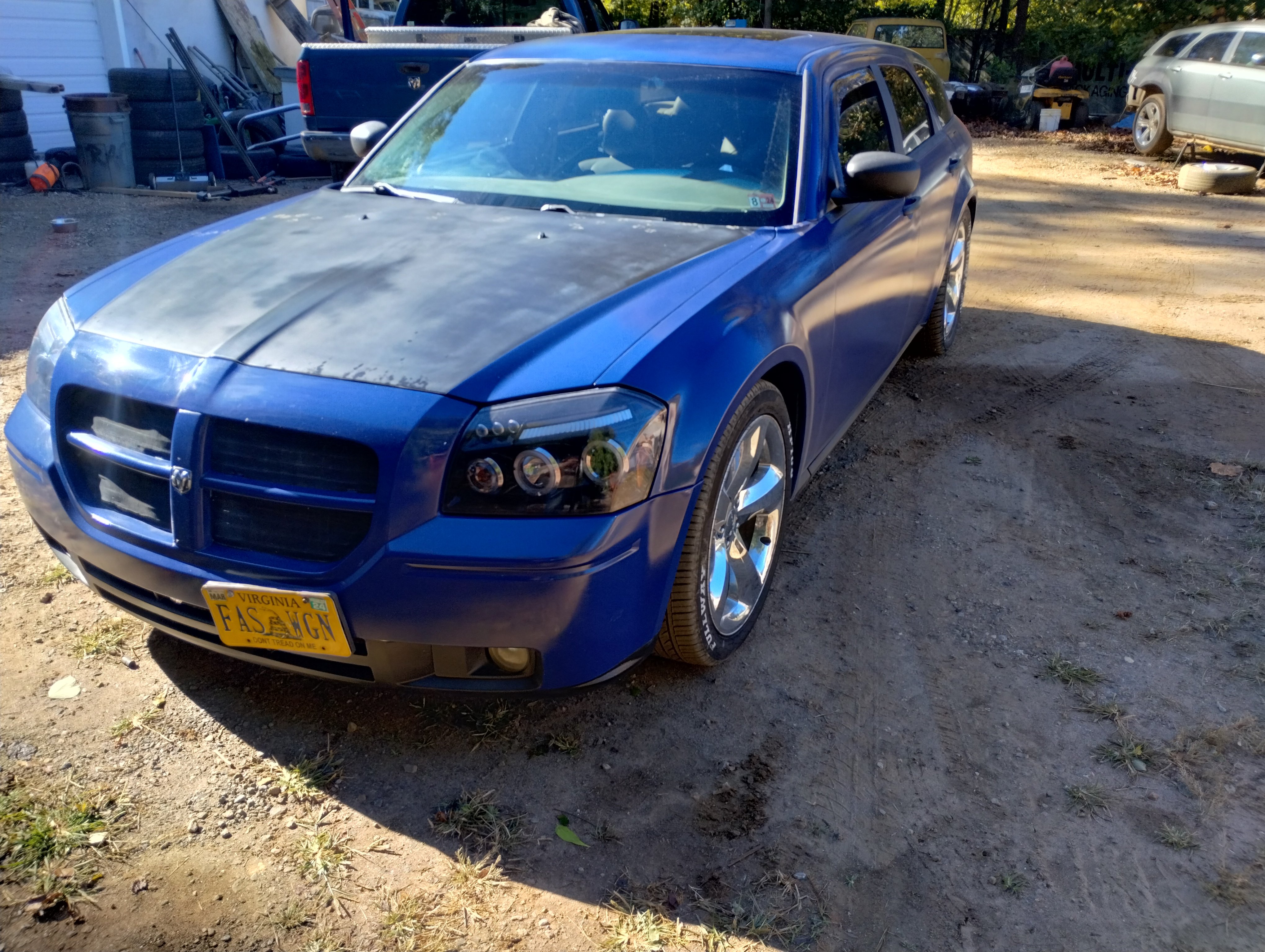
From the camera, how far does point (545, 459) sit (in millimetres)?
2326

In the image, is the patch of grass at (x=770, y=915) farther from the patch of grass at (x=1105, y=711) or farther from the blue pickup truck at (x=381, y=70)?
the blue pickup truck at (x=381, y=70)

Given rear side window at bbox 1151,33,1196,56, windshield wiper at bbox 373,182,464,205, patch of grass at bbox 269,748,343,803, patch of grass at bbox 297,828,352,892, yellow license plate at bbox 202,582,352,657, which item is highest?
rear side window at bbox 1151,33,1196,56

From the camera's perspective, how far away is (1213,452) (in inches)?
195

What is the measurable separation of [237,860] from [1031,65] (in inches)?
1052

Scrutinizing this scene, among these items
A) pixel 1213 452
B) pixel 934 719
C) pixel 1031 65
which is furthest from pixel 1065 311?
pixel 1031 65

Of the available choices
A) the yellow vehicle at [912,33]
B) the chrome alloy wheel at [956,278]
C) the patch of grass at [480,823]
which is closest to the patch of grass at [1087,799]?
the patch of grass at [480,823]

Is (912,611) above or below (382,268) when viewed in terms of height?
below

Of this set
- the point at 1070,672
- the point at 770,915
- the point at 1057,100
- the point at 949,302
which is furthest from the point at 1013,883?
the point at 1057,100

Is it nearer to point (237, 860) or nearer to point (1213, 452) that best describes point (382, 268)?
point (237, 860)

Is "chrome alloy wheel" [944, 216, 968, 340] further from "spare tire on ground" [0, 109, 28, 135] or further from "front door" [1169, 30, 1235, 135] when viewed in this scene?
"spare tire on ground" [0, 109, 28, 135]

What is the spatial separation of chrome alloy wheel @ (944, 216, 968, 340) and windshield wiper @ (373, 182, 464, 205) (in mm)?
3214

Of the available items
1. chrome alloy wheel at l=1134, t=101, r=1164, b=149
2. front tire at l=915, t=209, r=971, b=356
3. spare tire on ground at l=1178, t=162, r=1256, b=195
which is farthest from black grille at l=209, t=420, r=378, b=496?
chrome alloy wheel at l=1134, t=101, r=1164, b=149

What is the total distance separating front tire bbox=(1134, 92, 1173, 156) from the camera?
14812 millimetres

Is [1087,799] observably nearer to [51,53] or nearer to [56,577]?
[56,577]
